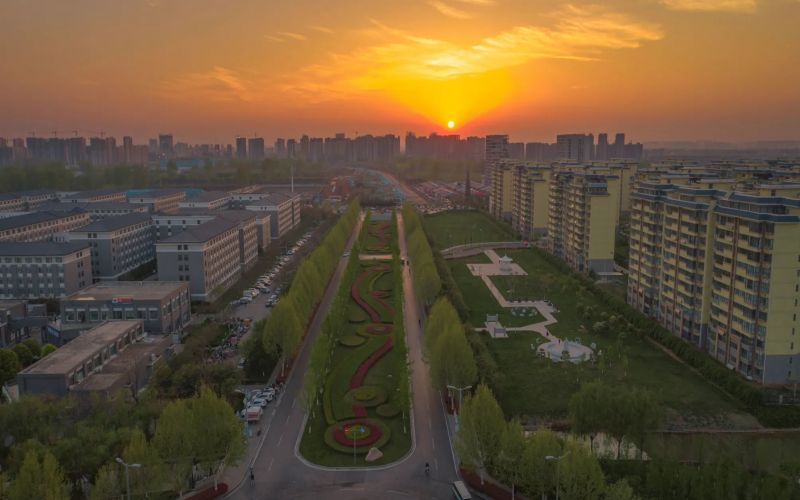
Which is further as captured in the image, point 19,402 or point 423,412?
point 423,412

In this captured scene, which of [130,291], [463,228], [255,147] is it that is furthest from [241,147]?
[130,291]

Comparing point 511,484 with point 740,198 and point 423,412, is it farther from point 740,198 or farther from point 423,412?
point 740,198

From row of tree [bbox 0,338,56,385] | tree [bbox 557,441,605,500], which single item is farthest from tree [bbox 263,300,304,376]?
tree [bbox 557,441,605,500]

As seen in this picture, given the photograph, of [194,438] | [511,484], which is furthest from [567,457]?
[194,438]

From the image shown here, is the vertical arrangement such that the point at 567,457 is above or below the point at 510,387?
above

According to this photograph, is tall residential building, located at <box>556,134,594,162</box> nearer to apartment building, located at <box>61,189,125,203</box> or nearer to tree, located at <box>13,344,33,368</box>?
apartment building, located at <box>61,189,125,203</box>

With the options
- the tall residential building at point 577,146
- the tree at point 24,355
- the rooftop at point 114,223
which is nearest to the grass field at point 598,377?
the tree at point 24,355

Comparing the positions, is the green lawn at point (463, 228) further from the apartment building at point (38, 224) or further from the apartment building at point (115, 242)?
the apartment building at point (38, 224)
